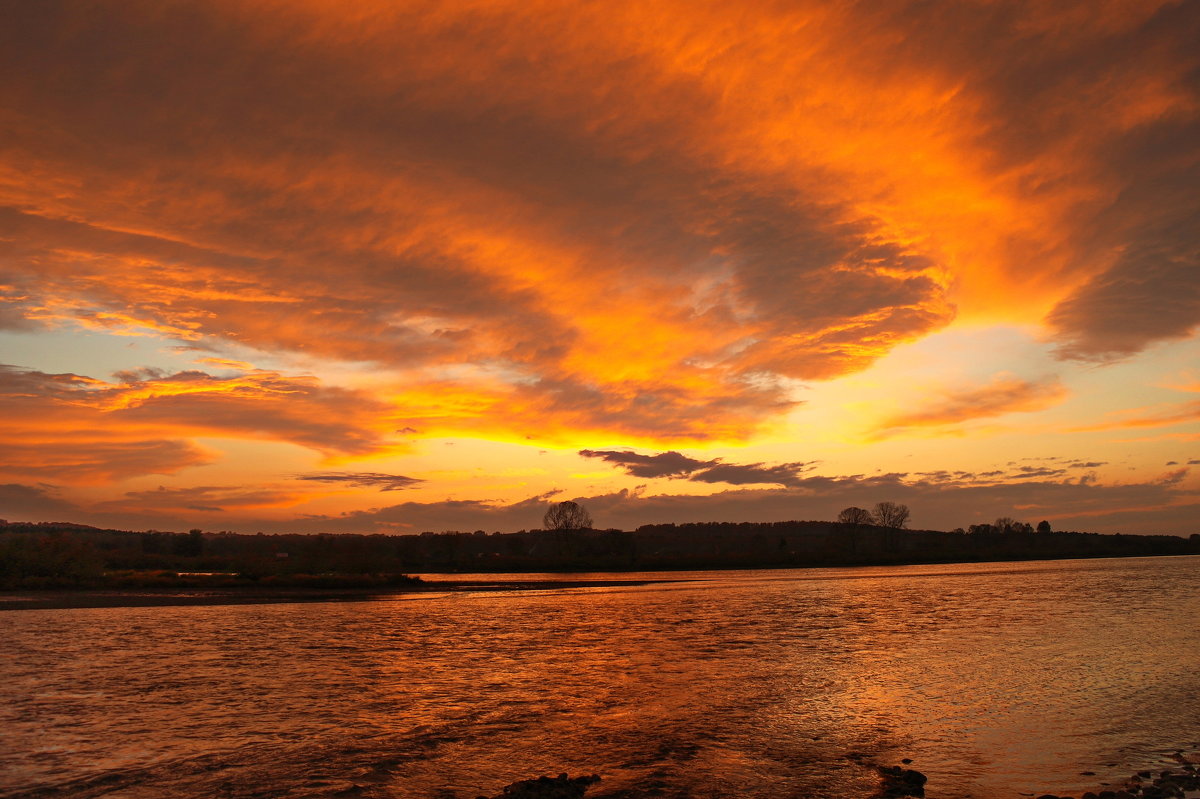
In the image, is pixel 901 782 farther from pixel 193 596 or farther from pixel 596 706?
pixel 193 596

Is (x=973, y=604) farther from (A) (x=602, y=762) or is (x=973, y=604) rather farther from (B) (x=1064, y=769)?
(A) (x=602, y=762)

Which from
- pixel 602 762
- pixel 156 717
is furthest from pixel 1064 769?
pixel 156 717

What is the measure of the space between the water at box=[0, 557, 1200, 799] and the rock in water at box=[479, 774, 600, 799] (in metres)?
0.38

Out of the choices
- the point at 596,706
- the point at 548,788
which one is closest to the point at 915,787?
the point at 548,788

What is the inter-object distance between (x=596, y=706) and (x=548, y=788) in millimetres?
8416

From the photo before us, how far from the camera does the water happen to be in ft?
48.5

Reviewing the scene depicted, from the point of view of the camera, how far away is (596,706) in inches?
844

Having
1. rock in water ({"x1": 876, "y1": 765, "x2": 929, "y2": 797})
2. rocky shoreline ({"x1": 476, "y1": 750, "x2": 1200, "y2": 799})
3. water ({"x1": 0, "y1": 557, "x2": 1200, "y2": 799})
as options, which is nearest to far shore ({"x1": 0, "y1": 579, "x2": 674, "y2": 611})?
water ({"x1": 0, "y1": 557, "x2": 1200, "y2": 799})

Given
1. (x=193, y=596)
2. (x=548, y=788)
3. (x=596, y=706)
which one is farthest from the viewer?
(x=193, y=596)

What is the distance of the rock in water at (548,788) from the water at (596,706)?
1.25 ft

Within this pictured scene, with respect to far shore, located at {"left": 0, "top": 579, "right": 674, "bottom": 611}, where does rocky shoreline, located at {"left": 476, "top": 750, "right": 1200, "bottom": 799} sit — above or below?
above

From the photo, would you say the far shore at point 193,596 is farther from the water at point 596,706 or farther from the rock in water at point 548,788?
the rock in water at point 548,788

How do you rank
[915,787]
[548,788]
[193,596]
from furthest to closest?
[193,596] → [915,787] → [548,788]

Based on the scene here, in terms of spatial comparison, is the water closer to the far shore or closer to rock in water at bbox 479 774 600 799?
rock in water at bbox 479 774 600 799
